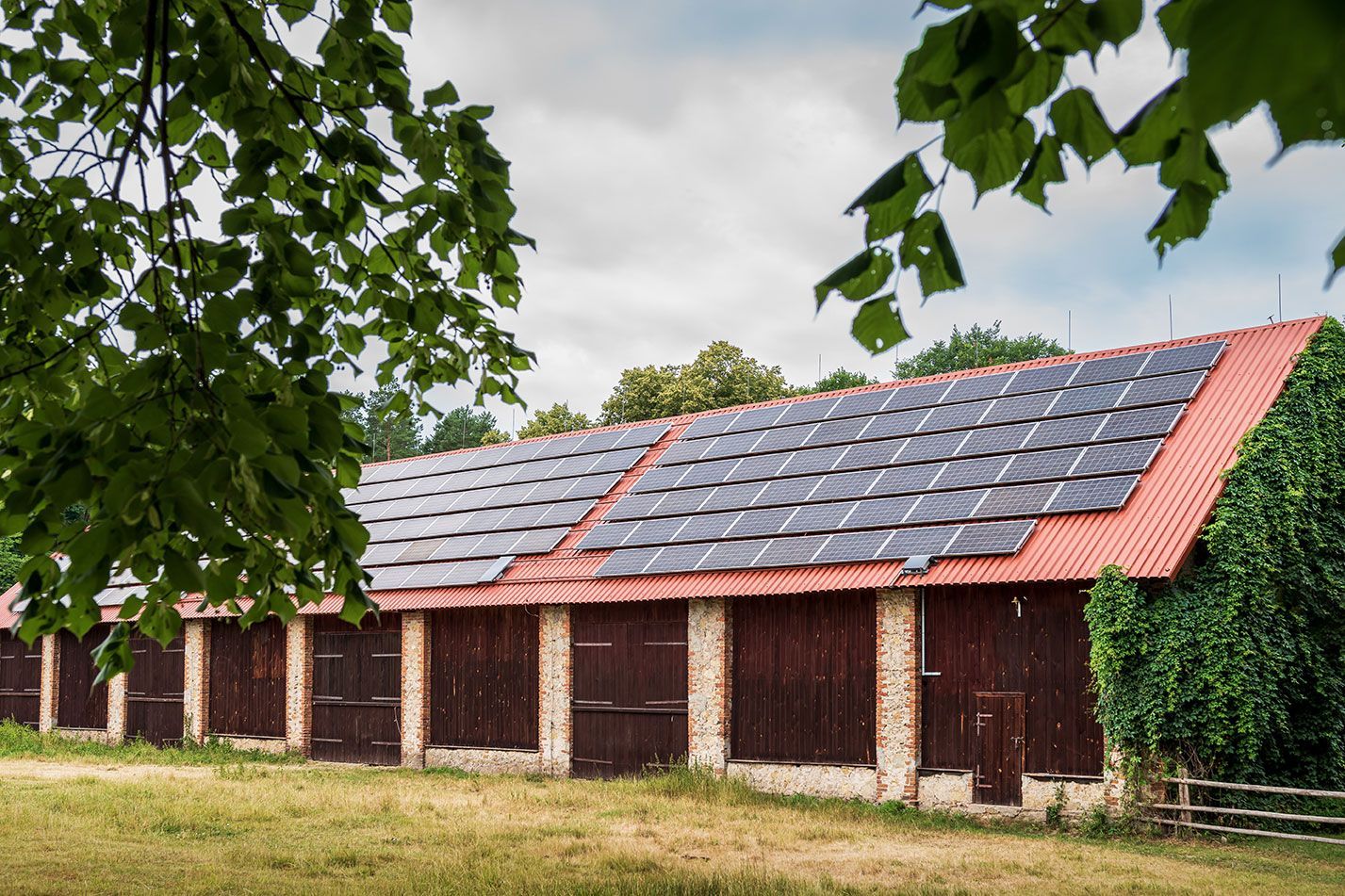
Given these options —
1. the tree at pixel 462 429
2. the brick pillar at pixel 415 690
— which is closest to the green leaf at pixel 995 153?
the brick pillar at pixel 415 690

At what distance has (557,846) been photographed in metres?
15.5

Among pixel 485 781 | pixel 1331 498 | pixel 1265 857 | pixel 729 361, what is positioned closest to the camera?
pixel 1265 857

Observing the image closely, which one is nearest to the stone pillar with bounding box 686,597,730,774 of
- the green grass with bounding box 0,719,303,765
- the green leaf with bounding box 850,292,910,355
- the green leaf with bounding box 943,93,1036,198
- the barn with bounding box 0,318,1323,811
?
the barn with bounding box 0,318,1323,811

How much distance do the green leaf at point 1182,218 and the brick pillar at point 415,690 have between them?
1014 inches

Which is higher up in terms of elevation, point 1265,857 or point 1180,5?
point 1180,5

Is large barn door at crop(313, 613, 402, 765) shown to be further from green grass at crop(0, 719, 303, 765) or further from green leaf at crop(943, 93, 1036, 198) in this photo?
green leaf at crop(943, 93, 1036, 198)

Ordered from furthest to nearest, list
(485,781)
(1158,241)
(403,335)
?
(485,781)
(403,335)
(1158,241)

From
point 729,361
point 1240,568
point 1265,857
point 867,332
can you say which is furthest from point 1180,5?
point 729,361

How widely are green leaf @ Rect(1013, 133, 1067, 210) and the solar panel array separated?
17033 mm

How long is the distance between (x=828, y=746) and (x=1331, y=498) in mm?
8838

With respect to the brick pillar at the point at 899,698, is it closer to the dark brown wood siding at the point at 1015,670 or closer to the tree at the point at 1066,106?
the dark brown wood siding at the point at 1015,670

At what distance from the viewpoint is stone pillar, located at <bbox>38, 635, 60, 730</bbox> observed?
116ft

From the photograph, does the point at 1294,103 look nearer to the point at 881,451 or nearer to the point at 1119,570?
the point at 1119,570

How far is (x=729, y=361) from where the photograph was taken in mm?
53969
